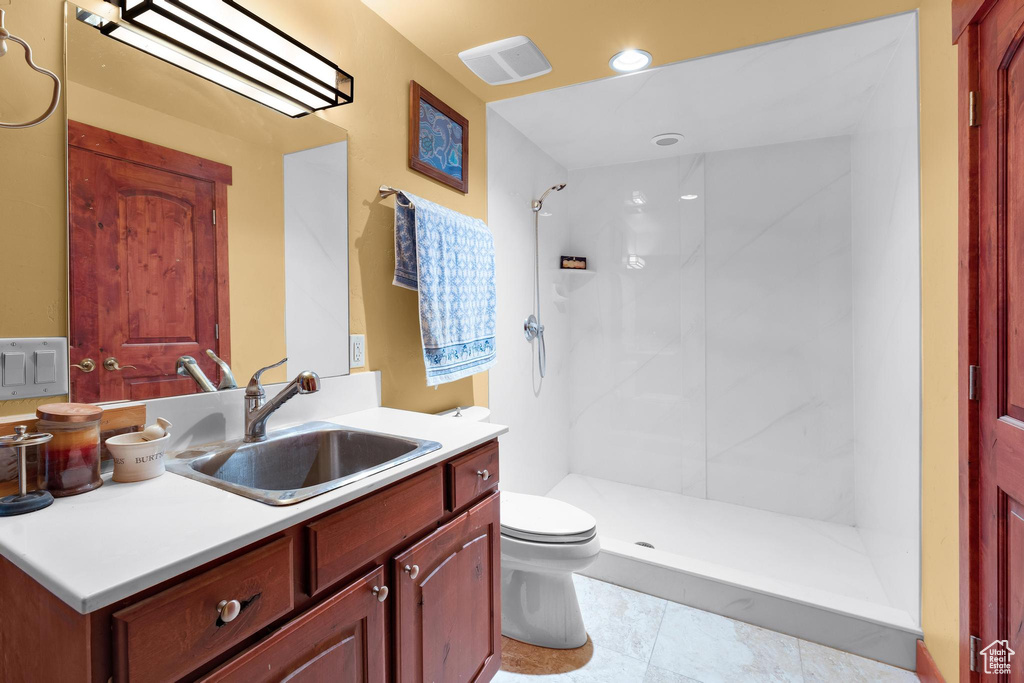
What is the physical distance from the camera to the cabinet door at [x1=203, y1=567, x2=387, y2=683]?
749mm

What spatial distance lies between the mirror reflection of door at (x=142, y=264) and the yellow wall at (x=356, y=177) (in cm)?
4

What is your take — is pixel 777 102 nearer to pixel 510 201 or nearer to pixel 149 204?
pixel 510 201

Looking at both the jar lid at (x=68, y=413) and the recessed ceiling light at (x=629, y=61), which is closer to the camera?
the jar lid at (x=68, y=413)

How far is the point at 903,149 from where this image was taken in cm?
179

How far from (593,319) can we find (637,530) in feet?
4.50

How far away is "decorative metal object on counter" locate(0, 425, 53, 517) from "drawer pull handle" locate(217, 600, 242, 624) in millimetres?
362

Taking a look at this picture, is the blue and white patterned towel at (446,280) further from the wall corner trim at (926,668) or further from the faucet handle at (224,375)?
the wall corner trim at (926,668)

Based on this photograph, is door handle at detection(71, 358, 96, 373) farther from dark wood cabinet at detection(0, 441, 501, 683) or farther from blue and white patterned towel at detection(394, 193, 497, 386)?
blue and white patterned towel at detection(394, 193, 497, 386)

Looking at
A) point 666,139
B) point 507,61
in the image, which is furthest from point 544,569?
point 666,139

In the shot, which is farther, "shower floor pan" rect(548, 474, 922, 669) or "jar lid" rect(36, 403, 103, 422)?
"shower floor pan" rect(548, 474, 922, 669)

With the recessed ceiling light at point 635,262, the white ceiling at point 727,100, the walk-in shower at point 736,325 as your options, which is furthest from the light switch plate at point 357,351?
the recessed ceiling light at point 635,262

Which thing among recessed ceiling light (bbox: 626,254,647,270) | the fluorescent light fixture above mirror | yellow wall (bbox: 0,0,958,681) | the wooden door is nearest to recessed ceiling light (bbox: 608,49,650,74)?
yellow wall (bbox: 0,0,958,681)

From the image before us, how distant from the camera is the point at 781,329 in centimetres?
284

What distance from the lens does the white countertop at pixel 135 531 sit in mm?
588
